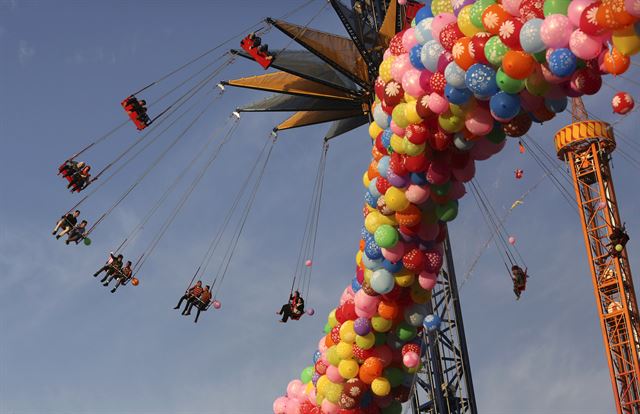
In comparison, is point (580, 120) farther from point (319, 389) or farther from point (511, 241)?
point (319, 389)

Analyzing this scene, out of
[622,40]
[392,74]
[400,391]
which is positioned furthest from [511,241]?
[622,40]

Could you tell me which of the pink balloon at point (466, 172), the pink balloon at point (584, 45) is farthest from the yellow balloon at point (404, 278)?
the pink balloon at point (584, 45)

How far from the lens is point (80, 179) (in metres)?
15.4

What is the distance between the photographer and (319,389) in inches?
480

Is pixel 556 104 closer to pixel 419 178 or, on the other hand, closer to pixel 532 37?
pixel 532 37

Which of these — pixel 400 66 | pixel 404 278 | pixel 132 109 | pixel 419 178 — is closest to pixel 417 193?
pixel 419 178

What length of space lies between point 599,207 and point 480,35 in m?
22.0

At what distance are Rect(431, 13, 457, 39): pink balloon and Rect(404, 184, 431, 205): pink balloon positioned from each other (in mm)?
1796

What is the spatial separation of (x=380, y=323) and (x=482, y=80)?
A: 11.8 ft

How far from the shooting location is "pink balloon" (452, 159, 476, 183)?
10.9 metres

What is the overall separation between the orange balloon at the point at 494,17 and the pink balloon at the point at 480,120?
0.95 metres

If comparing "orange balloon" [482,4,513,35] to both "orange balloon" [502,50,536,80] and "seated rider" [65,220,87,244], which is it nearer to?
"orange balloon" [502,50,536,80]

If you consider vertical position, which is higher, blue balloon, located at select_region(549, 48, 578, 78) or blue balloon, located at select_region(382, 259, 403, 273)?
blue balloon, located at select_region(549, 48, 578, 78)

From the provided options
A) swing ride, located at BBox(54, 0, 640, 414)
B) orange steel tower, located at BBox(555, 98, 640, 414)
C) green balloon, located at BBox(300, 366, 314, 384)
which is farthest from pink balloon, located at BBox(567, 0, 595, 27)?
orange steel tower, located at BBox(555, 98, 640, 414)
